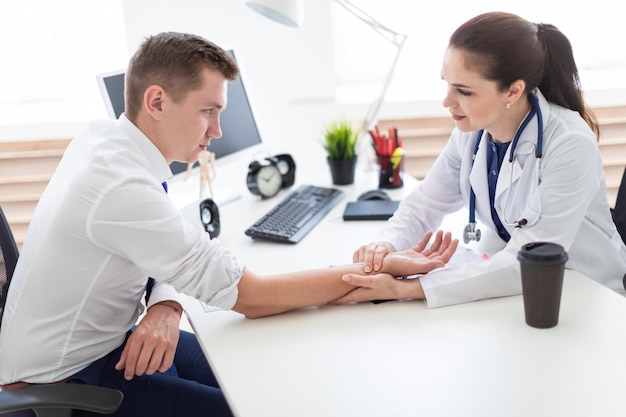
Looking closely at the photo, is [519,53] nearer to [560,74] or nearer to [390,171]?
[560,74]

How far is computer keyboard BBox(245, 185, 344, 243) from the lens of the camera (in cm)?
179

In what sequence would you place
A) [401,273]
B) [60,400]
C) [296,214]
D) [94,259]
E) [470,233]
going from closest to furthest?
1. [60,400]
2. [94,259]
3. [401,273]
4. [470,233]
5. [296,214]

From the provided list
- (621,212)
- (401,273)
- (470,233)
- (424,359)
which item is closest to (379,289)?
(401,273)

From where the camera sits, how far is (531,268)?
3.77ft

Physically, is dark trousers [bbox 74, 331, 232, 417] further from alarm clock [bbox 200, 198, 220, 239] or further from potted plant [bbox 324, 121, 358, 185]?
potted plant [bbox 324, 121, 358, 185]

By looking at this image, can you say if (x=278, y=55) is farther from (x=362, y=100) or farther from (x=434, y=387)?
(x=434, y=387)

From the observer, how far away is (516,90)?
1.48 metres

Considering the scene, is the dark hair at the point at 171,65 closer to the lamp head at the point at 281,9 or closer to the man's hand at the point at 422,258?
the man's hand at the point at 422,258

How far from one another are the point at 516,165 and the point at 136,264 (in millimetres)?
885

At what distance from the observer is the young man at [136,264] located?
4.01ft

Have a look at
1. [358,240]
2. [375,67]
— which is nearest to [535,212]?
[358,240]

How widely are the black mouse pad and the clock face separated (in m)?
0.30

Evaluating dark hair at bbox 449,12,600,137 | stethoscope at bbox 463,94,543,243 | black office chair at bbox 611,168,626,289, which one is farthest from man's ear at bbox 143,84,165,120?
black office chair at bbox 611,168,626,289

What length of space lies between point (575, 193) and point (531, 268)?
33 cm
